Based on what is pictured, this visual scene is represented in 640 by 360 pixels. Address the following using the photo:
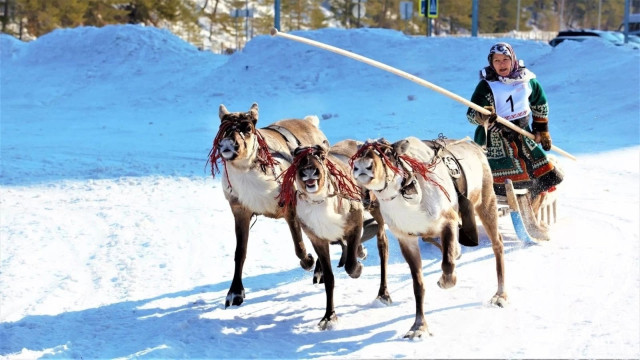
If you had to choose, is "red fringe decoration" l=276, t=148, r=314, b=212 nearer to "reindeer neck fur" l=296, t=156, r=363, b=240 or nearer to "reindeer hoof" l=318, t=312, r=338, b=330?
"reindeer neck fur" l=296, t=156, r=363, b=240

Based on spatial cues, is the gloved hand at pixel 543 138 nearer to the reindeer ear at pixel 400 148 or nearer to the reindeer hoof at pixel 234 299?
the reindeer ear at pixel 400 148

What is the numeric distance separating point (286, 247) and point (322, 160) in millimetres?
3253

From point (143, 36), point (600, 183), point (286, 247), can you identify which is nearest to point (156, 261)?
point (286, 247)

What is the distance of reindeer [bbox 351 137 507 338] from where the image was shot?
554 centimetres

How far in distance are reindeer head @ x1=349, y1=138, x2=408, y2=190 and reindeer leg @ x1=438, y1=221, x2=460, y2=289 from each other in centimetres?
64

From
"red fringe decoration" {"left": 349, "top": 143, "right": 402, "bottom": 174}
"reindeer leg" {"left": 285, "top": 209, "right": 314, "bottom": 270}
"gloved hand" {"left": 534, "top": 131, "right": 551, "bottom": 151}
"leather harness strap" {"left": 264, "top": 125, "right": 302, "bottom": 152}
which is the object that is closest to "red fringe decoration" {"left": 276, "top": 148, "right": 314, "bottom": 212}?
"reindeer leg" {"left": 285, "top": 209, "right": 314, "bottom": 270}

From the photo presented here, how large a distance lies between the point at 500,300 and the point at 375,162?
1.92m

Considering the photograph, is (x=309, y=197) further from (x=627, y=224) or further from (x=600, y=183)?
(x=600, y=183)

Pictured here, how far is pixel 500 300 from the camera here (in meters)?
6.68

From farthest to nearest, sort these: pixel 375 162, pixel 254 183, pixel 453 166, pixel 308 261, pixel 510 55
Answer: pixel 510 55 → pixel 308 261 → pixel 254 183 → pixel 453 166 → pixel 375 162

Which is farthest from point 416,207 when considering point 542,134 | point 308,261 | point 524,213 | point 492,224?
point 524,213

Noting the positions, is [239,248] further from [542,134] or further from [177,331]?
[542,134]

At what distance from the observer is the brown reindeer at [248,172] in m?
6.53

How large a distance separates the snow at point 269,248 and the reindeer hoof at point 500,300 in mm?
74
